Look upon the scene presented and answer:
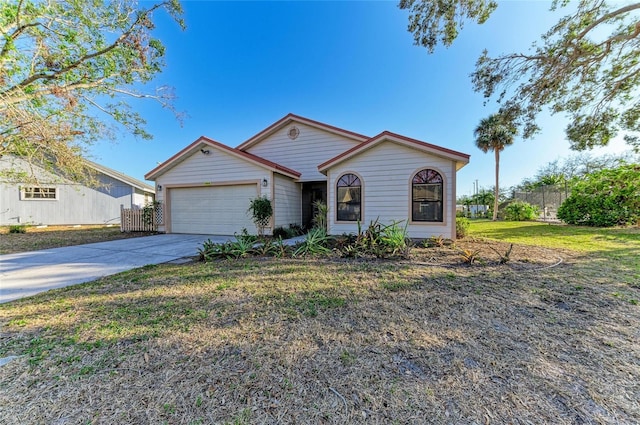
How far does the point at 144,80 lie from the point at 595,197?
834 inches

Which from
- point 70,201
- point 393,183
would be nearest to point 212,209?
point 393,183

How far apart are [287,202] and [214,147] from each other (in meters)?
4.04

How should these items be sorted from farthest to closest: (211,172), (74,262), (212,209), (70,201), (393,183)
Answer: (70,201) < (212,209) < (211,172) < (393,183) < (74,262)

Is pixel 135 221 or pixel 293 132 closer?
pixel 135 221

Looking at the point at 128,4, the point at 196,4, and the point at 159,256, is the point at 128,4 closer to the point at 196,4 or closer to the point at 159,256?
the point at 196,4

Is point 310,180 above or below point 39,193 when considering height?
above

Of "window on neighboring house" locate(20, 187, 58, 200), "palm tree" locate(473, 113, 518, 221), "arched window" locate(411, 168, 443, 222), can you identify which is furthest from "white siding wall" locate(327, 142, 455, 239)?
"window on neighboring house" locate(20, 187, 58, 200)

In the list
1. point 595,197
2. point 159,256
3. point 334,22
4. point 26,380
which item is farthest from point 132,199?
point 595,197

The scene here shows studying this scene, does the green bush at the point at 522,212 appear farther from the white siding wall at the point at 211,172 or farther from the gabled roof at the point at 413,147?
the white siding wall at the point at 211,172

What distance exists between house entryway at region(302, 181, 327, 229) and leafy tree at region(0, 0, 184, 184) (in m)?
7.12

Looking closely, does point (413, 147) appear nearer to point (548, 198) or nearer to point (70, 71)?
point (70, 71)

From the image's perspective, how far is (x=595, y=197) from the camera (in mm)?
12516

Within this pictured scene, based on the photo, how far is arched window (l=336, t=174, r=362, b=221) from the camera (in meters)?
9.16

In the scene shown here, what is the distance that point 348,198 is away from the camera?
9.30m
